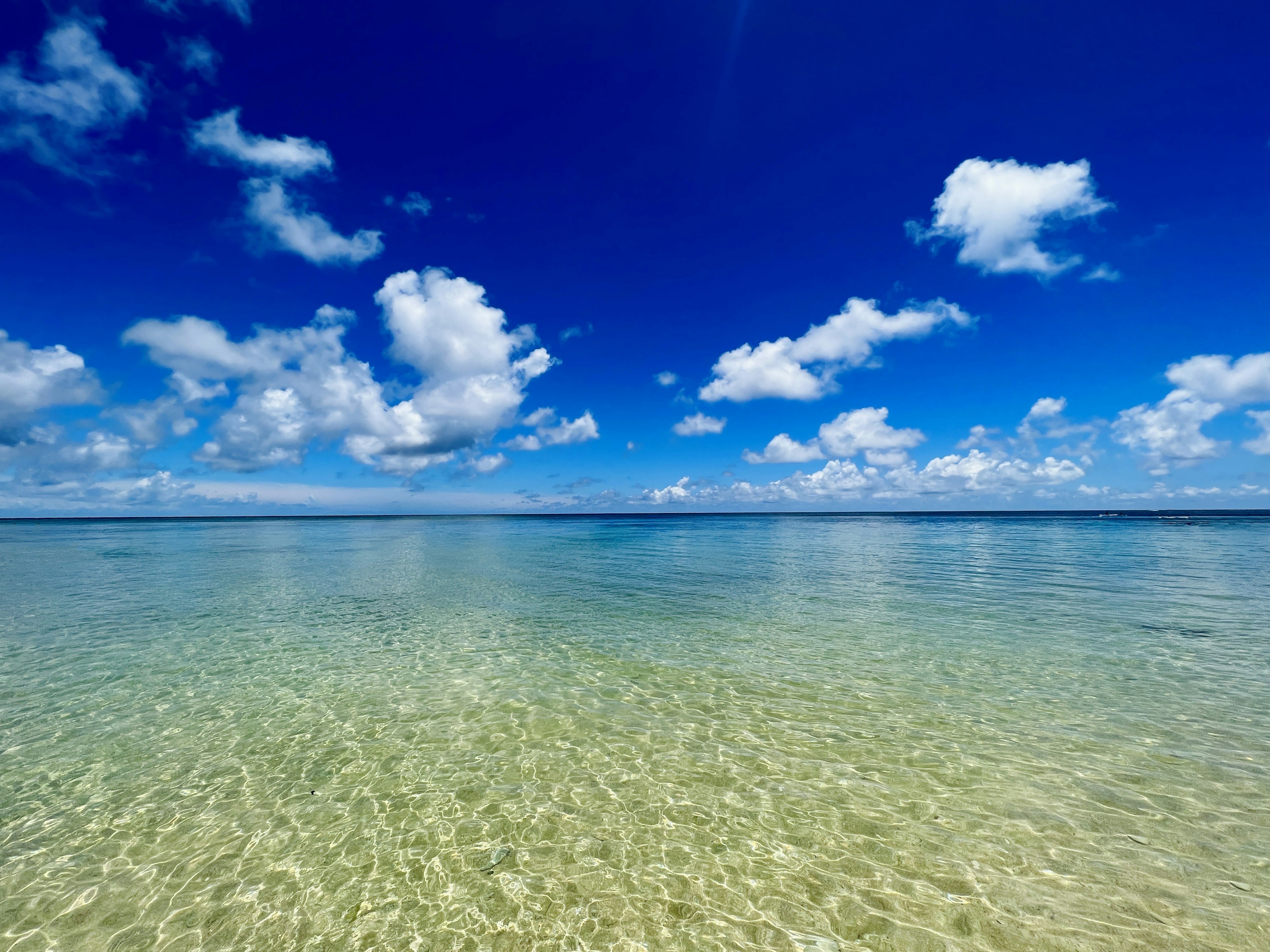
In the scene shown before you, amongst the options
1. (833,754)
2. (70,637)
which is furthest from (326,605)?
(833,754)

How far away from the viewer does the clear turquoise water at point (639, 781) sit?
521 cm

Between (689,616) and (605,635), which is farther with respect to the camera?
(689,616)

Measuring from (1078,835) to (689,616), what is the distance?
13.3 m

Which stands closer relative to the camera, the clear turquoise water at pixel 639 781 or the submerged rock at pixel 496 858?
the clear turquoise water at pixel 639 781

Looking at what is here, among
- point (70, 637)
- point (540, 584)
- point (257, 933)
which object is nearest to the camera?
point (257, 933)

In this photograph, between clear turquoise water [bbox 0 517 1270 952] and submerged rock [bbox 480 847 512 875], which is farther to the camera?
submerged rock [bbox 480 847 512 875]

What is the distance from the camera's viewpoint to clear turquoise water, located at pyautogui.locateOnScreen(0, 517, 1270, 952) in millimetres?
5207

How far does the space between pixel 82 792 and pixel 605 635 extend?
1121 cm

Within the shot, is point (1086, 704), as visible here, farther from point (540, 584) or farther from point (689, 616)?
point (540, 584)

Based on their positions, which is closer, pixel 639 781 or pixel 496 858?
pixel 496 858

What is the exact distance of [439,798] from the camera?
726cm

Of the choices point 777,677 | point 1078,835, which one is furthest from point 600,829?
point 777,677

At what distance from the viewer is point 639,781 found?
7688 mm

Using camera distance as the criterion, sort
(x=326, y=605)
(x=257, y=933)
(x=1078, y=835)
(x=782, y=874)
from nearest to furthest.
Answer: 1. (x=257, y=933)
2. (x=782, y=874)
3. (x=1078, y=835)
4. (x=326, y=605)
